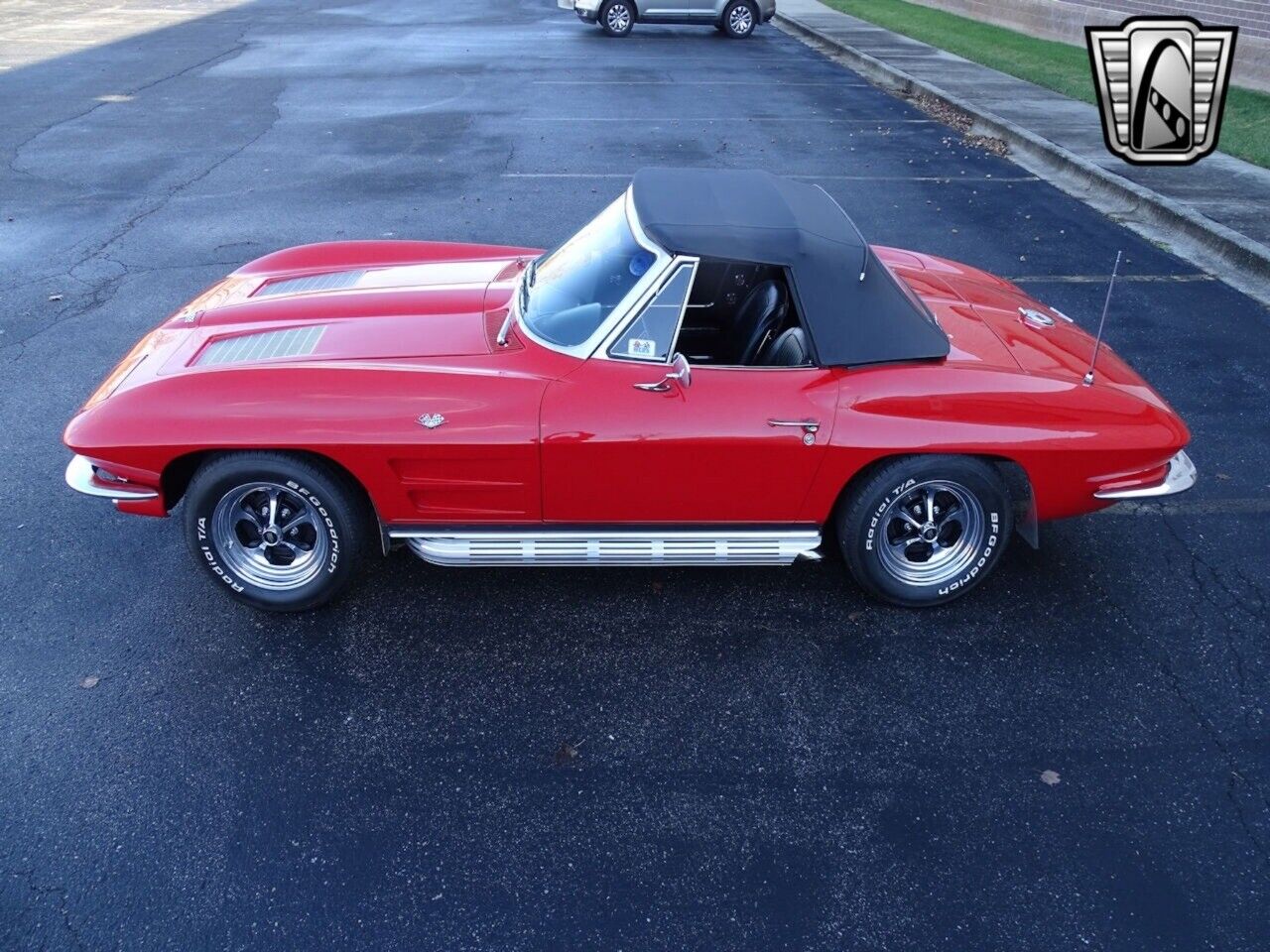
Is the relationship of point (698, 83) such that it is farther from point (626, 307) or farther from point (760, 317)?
point (626, 307)

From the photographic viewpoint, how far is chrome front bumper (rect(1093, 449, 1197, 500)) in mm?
4105

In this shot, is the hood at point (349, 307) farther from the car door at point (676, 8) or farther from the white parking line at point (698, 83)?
the car door at point (676, 8)

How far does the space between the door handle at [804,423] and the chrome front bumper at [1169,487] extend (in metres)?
1.22

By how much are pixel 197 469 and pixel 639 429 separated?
170cm

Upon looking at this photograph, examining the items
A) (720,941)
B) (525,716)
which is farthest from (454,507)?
(720,941)

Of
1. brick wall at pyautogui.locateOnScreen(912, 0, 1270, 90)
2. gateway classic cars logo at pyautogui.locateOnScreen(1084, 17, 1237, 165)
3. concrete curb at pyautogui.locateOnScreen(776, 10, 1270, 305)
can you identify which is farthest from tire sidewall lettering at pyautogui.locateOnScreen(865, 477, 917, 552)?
brick wall at pyautogui.locateOnScreen(912, 0, 1270, 90)

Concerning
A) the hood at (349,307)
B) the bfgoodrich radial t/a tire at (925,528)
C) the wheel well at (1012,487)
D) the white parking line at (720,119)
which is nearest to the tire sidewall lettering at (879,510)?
the bfgoodrich radial t/a tire at (925,528)

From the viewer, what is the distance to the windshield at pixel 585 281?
3.95 m

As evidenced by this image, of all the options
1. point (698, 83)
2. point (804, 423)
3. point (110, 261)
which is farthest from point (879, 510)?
point (698, 83)

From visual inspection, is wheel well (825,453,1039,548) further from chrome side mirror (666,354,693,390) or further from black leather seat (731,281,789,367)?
chrome side mirror (666,354,693,390)

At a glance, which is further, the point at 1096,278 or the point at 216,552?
the point at 1096,278

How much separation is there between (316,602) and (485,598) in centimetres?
66

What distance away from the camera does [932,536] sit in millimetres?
4141

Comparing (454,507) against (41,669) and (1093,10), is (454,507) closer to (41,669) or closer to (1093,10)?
(41,669)
